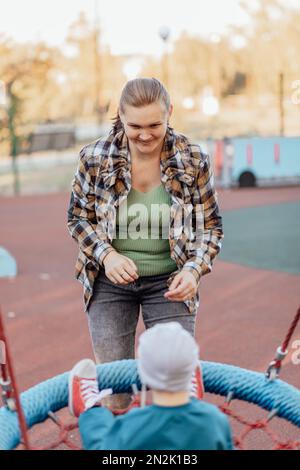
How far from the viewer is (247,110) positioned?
2961 centimetres

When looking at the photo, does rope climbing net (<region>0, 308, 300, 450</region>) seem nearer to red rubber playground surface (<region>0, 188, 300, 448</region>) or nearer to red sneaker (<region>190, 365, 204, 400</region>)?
red sneaker (<region>190, 365, 204, 400</region>)

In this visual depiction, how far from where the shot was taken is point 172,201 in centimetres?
229

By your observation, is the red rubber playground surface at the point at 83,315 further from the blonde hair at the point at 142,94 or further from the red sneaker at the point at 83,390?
the blonde hair at the point at 142,94

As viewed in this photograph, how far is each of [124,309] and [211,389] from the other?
39 cm

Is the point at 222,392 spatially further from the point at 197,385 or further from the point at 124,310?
the point at 124,310

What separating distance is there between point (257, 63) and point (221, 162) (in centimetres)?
1926

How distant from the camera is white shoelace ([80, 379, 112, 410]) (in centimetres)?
204

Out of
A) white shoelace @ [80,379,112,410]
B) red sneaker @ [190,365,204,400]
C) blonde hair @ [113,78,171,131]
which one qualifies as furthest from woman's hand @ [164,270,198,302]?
blonde hair @ [113,78,171,131]

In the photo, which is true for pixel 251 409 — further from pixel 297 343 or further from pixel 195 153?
pixel 195 153

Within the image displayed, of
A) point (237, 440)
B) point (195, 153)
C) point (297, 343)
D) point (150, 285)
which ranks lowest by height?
point (297, 343)

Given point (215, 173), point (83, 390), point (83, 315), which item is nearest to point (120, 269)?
point (83, 390)
